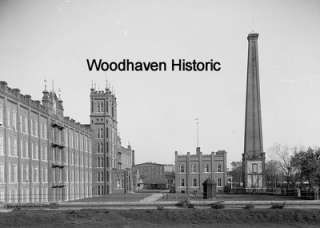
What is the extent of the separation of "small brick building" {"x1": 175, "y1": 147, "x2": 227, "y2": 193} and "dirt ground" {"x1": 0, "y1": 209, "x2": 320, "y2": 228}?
45910 millimetres

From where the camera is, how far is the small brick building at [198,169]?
75.2 metres

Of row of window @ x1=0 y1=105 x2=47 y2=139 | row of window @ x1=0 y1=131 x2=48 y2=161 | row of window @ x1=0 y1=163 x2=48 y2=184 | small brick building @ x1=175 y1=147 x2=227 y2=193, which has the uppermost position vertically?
row of window @ x1=0 y1=105 x2=47 y2=139

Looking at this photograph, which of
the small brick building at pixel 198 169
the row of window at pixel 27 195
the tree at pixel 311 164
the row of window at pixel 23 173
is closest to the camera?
the row of window at pixel 23 173

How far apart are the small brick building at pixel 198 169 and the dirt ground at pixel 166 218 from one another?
1807 inches

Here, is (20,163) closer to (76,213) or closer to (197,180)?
(76,213)

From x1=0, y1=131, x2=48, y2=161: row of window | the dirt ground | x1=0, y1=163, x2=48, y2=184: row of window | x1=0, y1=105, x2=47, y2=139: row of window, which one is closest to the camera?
the dirt ground

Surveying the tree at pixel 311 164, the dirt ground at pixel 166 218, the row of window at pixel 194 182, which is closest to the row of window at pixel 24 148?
the dirt ground at pixel 166 218

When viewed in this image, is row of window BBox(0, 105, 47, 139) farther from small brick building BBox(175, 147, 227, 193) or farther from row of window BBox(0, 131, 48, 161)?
small brick building BBox(175, 147, 227, 193)

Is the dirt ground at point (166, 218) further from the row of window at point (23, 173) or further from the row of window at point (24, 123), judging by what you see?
the row of window at point (24, 123)

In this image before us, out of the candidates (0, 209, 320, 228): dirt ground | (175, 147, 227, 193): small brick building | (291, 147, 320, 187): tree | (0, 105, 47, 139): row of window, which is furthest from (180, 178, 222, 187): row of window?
(0, 209, 320, 228): dirt ground

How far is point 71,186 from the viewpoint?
54969 mm

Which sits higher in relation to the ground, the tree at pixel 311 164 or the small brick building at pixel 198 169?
the tree at pixel 311 164

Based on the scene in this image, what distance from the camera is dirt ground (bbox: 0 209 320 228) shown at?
2666cm

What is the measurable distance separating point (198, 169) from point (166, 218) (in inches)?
1865
